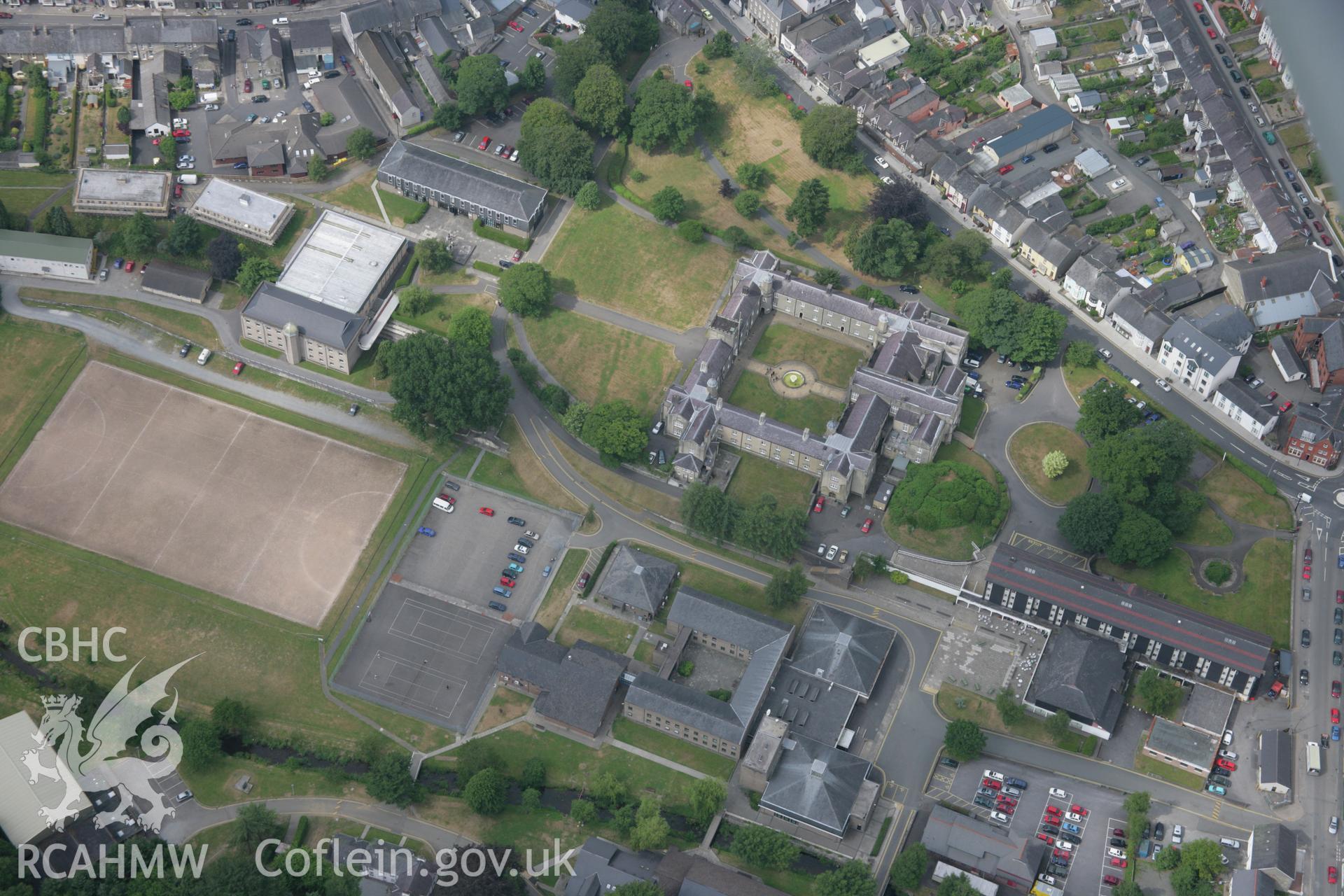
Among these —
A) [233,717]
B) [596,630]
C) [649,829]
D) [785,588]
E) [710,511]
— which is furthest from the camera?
[710,511]

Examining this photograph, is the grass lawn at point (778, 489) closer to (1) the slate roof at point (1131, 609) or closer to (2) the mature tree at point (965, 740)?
(1) the slate roof at point (1131, 609)

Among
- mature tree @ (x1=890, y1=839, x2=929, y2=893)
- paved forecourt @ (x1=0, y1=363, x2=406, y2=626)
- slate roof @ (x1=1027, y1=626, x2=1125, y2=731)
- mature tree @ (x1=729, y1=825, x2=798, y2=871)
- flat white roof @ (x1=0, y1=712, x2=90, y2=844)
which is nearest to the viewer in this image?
mature tree @ (x1=890, y1=839, x2=929, y2=893)

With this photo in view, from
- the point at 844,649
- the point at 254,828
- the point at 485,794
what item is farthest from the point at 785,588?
the point at 254,828

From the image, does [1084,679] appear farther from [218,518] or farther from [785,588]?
[218,518]

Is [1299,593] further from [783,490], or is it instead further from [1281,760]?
[783,490]

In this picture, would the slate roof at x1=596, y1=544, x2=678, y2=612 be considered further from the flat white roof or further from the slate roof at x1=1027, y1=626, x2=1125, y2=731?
the flat white roof

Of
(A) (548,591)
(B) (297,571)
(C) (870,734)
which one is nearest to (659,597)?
(A) (548,591)

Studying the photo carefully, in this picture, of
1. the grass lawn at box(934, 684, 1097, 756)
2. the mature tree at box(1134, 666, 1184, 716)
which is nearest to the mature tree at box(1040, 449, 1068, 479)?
the mature tree at box(1134, 666, 1184, 716)

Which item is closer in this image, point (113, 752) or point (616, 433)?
point (113, 752)

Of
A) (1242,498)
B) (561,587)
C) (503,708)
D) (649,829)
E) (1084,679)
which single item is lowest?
(503,708)
